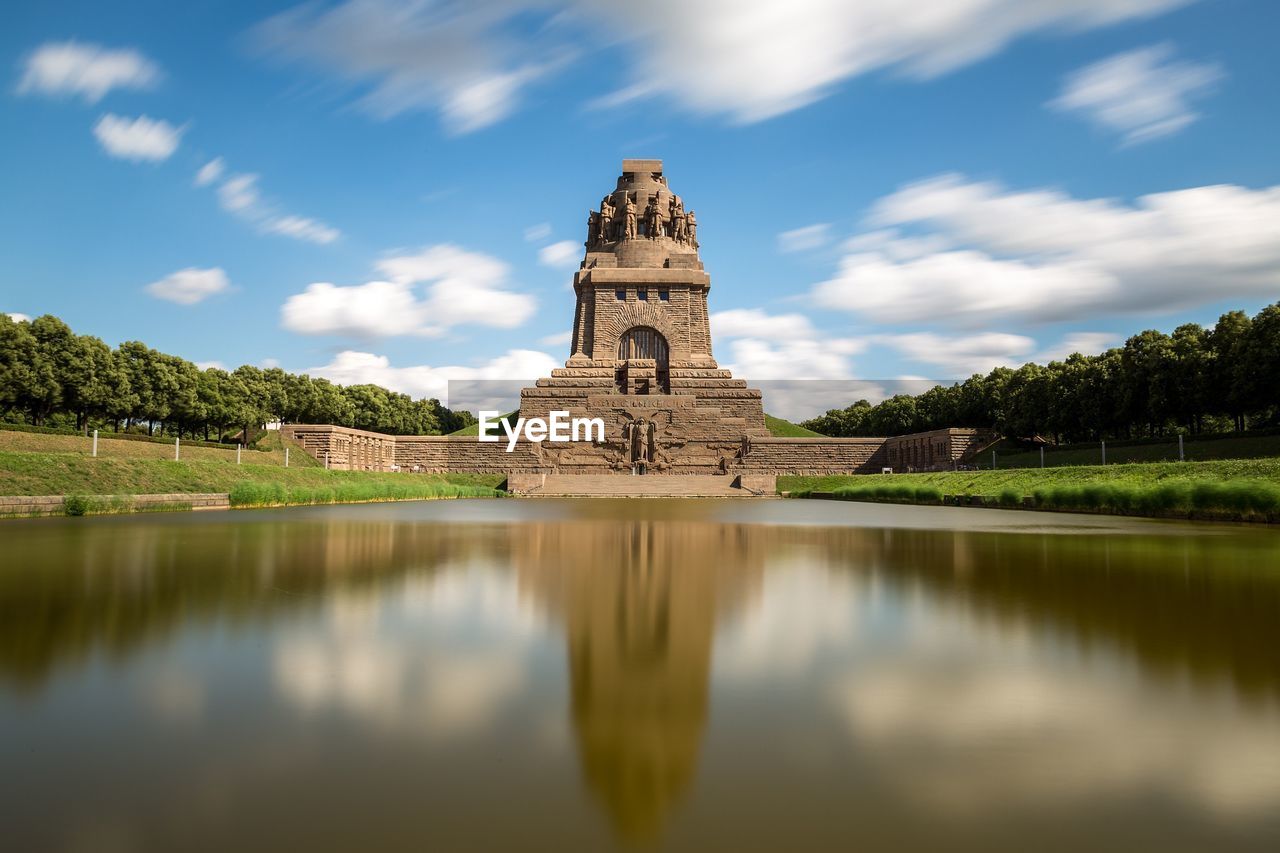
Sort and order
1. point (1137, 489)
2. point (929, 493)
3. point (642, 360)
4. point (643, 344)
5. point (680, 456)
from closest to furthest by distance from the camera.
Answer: point (1137, 489)
point (929, 493)
point (680, 456)
point (642, 360)
point (643, 344)

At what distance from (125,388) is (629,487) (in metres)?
22.9

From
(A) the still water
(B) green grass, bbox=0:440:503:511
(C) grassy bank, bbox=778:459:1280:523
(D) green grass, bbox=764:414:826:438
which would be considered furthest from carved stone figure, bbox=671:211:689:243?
(A) the still water

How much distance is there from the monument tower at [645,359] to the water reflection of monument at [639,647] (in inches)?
1248

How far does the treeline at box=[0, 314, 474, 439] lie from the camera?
32.5 m

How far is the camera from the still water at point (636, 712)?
6.81 ft

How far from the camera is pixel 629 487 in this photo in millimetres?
35500

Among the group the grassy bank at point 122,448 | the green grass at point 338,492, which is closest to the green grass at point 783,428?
the green grass at point 338,492

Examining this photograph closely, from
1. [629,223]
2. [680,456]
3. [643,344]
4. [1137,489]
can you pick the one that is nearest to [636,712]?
[1137,489]

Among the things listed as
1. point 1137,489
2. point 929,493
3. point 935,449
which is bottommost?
point 929,493

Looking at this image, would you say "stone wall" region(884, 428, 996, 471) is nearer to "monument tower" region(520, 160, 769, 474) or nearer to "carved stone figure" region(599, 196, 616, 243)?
"monument tower" region(520, 160, 769, 474)

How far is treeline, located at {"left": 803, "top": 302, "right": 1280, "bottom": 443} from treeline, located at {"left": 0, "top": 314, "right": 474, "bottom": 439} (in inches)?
1595

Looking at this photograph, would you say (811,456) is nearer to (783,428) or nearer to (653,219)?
(783,428)

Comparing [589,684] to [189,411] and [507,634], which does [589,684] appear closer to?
[507,634]

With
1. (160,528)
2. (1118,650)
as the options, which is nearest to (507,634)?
(1118,650)
